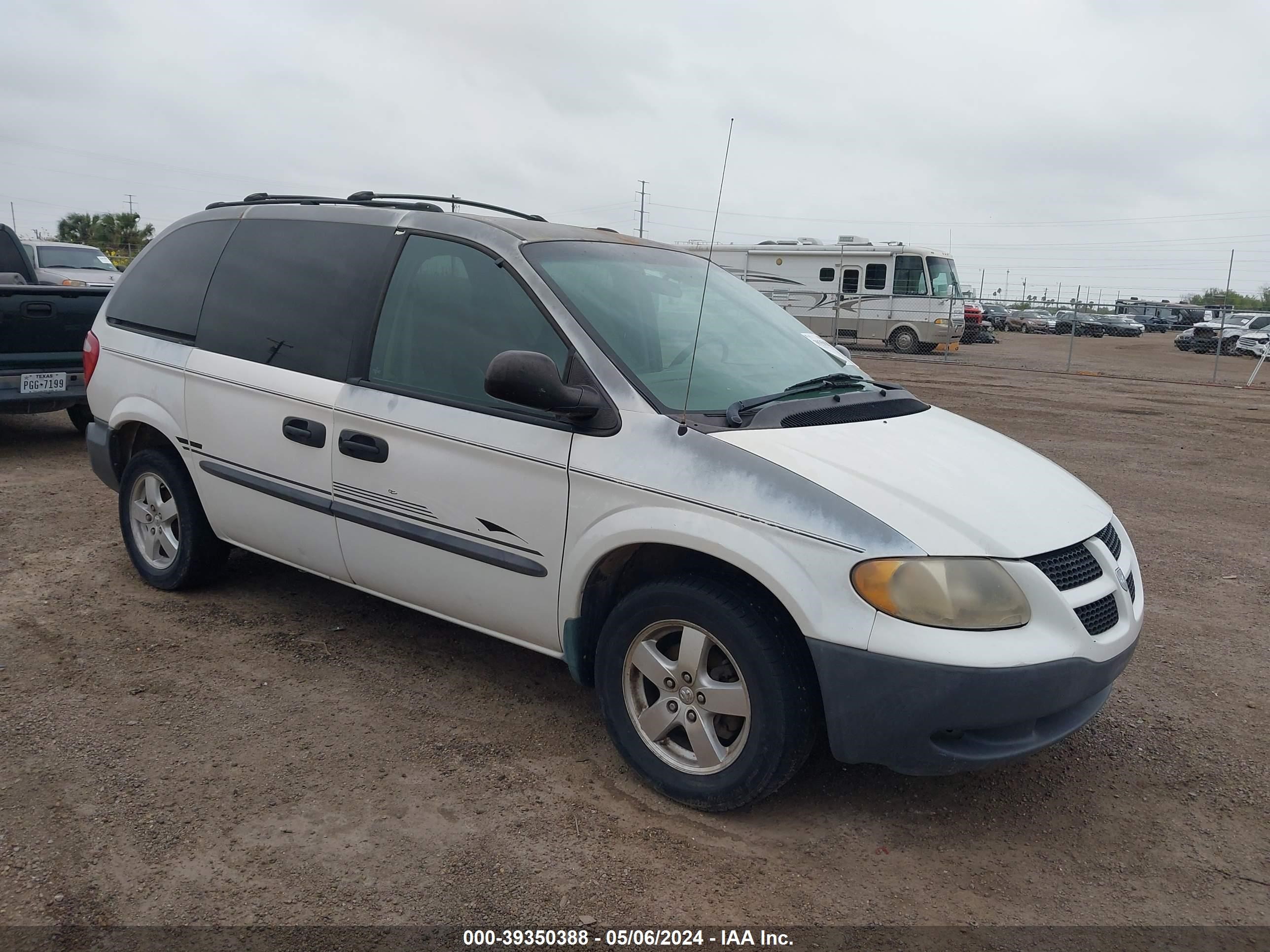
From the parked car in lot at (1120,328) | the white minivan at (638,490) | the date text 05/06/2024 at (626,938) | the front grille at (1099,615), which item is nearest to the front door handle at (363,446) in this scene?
the white minivan at (638,490)

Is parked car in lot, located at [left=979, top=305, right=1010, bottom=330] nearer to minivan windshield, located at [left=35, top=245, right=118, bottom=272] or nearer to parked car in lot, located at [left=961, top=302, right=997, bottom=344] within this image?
parked car in lot, located at [left=961, top=302, right=997, bottom=344]

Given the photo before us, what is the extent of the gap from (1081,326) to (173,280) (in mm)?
50112

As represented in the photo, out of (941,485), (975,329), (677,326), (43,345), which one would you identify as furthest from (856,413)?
(975,329)

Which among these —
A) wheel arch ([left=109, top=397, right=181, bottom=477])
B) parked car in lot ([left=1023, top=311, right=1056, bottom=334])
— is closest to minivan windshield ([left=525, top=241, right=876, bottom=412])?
A: wheel arch ([left=109, top=397, right=181, bottom=477])

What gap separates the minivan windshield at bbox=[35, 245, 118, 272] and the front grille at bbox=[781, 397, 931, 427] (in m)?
18.9

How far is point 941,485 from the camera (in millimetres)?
3002

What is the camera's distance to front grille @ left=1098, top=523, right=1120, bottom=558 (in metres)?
3.25

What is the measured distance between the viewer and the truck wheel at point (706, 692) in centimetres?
287

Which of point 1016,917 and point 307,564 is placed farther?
point 307,564

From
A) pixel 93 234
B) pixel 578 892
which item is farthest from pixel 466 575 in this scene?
pixel 93 234

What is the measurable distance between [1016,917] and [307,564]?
2.94 metres

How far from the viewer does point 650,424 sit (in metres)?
3.15

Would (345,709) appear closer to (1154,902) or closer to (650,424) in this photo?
(650,424)

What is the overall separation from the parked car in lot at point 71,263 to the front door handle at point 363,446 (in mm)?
16173
